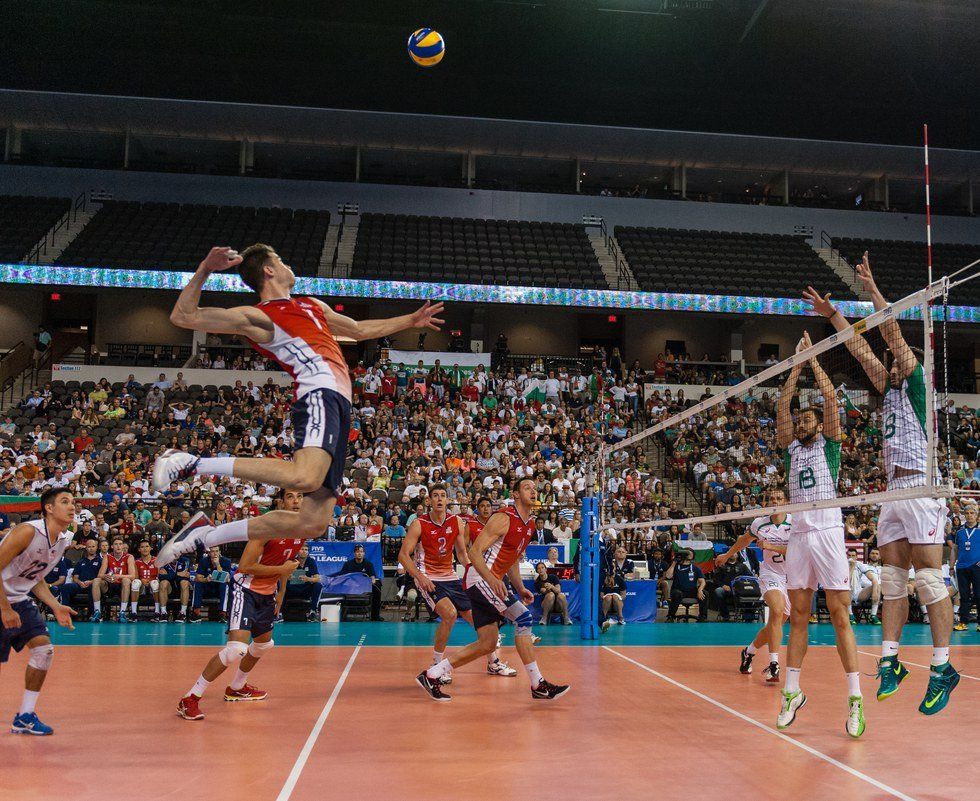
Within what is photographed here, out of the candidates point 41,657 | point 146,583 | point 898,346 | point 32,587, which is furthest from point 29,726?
point 146,583

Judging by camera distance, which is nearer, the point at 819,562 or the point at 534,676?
the point at 819,562

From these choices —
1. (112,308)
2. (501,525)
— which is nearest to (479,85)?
(112,308)

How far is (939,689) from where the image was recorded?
5.62 meters

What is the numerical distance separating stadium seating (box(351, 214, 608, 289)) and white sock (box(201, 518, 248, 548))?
23.6 meters

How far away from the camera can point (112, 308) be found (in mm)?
32531

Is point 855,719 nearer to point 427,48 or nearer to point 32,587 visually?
point 32,587

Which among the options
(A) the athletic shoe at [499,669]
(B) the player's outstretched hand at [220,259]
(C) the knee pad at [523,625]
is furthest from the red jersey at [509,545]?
(B) the player's outstretched hand at [220,259]

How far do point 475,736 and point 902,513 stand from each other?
3435mm

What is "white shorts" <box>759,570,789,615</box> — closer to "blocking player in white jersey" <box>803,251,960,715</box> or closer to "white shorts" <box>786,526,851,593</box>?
"white shorts" <box>786,526,851,593</box>

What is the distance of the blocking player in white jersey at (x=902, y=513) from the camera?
6008mm

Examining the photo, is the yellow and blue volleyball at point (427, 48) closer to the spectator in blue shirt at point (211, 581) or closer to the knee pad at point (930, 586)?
the spectator in blue shirt at point (211, 581)

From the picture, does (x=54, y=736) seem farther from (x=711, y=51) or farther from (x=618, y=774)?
(x=711, y=51)

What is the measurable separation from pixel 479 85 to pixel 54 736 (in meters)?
28.5

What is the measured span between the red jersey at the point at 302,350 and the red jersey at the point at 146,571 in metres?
11.1
